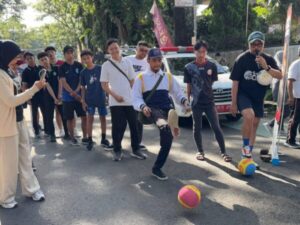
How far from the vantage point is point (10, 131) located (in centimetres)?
455

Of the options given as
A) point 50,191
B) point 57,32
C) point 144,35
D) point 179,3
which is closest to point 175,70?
point 179,3

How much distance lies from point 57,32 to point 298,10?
145 feet

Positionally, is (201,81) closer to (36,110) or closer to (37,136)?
(36,110)

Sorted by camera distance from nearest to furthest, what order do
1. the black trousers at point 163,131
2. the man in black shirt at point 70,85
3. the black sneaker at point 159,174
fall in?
the black trousers at point 163,131
the black sneaker at point 159,174
the man in black shirt at point 70,85

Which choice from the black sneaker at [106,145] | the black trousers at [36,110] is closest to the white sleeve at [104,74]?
the black sneaker at [106,145]

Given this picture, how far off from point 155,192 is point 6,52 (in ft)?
8.26

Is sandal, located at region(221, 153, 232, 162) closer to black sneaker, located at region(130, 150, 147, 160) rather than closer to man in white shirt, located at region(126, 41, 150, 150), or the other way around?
black sneaker, located at region(130, 150, 147, 160)

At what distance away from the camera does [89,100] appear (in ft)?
24.8

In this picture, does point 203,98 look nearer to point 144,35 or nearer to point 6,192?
point 6,192

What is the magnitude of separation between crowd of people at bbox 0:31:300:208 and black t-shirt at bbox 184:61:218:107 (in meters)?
0.02

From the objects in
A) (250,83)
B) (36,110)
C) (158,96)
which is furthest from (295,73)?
(36,110)

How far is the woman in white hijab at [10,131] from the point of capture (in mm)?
4430

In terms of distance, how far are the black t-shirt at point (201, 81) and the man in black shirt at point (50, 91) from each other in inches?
129

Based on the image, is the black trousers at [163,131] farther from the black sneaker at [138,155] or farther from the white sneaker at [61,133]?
the white sneaker at [61,133]
